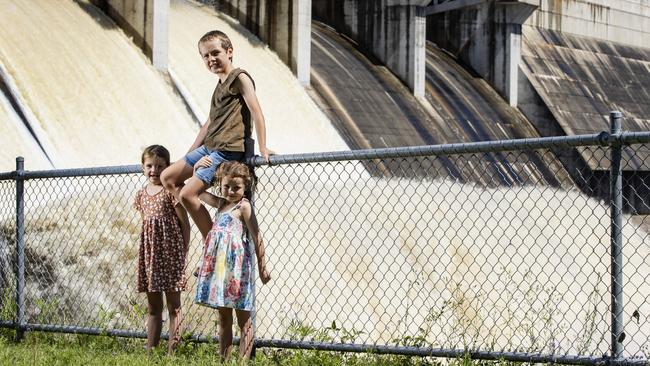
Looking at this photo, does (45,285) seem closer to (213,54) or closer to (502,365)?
(213,54)

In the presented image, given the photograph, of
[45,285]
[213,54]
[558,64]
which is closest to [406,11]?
[558,64]

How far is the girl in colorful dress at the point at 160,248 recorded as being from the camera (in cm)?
614

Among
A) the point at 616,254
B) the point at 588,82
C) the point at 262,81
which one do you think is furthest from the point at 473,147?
the point at 588,82

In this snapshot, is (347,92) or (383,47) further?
(383,47)

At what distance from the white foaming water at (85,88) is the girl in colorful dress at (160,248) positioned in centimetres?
576

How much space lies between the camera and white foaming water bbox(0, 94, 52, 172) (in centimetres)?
1131

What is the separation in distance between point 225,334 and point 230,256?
0.44m

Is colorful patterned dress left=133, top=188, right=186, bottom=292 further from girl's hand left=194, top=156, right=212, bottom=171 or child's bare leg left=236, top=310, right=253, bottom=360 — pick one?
child's bare leg left=236, top=310, right=253, bottom=360

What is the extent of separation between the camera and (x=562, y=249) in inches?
566

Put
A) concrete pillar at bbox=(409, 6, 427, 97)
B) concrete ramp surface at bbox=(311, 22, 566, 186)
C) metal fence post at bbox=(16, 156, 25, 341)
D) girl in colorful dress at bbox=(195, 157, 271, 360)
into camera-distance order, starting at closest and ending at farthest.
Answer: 1. girl in colorful dress at bbox=(195, 157, 271, 360)
2. metal fence post at bbox=(16, 156, 25, 341)
3. concrete ramp surface at bbox=(311, 22, 566, 186)
4. concrete pillar at bbox=(409, 6, 427, 97)

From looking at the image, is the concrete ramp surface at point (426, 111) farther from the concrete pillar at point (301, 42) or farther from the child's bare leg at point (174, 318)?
the child's bare leg at point (174, 318)

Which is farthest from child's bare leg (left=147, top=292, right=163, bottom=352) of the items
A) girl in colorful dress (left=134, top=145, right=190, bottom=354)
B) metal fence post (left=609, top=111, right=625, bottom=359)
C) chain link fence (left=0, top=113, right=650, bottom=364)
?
metal fence post (left=609, top=111, right=625, bottom=359)

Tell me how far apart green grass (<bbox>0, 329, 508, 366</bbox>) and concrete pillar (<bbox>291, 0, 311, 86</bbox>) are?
11.7 m

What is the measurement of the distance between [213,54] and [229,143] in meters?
0.49
